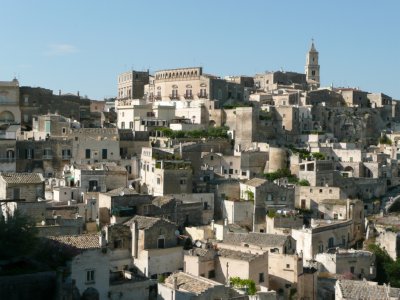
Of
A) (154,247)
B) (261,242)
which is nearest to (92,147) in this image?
(154,247)

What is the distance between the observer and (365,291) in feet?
85.4

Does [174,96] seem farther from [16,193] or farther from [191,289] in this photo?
[191,289]

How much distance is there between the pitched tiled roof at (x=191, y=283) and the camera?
75.3ft

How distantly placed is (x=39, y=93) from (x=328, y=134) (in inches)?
864

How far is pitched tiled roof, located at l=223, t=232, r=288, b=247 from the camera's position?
97.6 ft

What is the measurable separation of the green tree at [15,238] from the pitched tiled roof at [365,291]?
12.7m

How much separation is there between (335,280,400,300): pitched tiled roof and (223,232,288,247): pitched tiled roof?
403cm

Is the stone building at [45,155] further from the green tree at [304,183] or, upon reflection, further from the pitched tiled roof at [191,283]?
the pitched tiled roof at [191,283]

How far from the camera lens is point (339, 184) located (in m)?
40.5

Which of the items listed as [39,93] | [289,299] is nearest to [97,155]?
[39,93]

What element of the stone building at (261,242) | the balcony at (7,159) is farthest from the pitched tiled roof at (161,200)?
the balcony at (7,159)

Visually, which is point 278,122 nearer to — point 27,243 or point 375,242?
point 375,242

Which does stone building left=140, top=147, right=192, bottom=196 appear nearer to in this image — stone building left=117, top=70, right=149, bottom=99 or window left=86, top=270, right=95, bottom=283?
window left=86, top=270, right=95, bottom=283

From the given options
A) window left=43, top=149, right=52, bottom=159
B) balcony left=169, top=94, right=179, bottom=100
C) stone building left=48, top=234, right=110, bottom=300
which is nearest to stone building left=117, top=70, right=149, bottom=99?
balcony left=169, top=94, right=179, bottom=100
